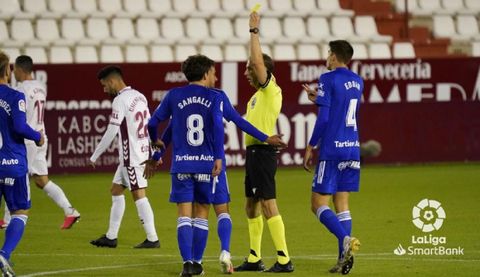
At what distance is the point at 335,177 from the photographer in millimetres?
12328

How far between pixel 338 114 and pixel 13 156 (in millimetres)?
3279

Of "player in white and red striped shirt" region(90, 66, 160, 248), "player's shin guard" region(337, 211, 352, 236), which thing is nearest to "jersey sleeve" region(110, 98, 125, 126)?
"player in white and red striped shirt" region(90, 66, 160, 248)

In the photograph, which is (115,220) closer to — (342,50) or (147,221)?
(147,221)

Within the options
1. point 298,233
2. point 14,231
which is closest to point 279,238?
point 14,231

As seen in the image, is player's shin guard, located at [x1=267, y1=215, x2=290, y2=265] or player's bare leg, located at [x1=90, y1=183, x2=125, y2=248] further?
player's bare leg, located at [x1=90, y1=183, x2=125, y2=248]

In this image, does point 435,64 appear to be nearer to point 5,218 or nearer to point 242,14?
point 242,14

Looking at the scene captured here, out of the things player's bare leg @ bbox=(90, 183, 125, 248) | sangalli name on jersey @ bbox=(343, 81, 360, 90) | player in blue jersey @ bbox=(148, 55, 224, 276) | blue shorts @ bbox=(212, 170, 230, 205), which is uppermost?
sangalli name on jersey @ bbox=(343, 81, 360, 90)

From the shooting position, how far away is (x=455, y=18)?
30.6 meters

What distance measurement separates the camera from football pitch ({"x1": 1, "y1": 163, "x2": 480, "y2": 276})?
12711 mm

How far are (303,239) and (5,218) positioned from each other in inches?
168

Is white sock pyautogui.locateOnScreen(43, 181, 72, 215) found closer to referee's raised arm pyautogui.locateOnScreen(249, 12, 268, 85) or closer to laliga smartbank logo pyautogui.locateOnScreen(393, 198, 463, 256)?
laliga smartbank logo pyautogui.locateOnScreen(393, 198, 463, 256)

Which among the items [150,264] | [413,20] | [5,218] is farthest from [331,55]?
[413,20]

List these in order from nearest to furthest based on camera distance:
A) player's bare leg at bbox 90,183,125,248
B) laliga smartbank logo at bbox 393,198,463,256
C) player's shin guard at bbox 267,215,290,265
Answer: player's shin guard at bbox 267,215,290,265
laliga smartbank logo at bbox 393,198,463,256
player's bare leg at bbox 90,183,125,248

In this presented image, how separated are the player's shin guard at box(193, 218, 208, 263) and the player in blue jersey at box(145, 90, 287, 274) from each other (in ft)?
0.67
